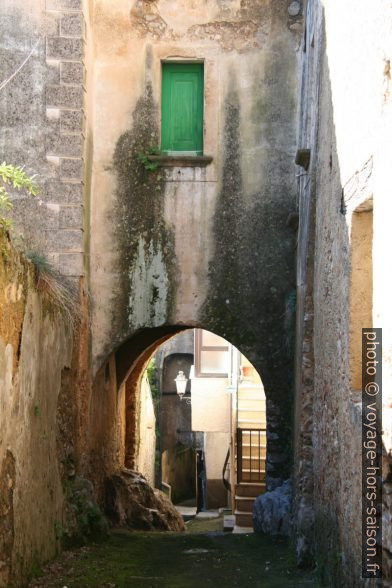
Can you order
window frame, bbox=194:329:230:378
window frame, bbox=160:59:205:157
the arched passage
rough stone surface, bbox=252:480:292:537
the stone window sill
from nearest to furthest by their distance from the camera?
rough stone surface, bbox=252:480:292:537
the stone window sill
window frame, bbox=160:59:205:157
the arched passage
window frame, bbox=194:329:230:378

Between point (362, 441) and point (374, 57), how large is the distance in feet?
6.94

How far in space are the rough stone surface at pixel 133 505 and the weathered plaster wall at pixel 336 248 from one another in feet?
10.6

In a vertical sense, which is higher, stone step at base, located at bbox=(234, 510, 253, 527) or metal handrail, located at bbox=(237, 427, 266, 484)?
metal handrail, located at bbox=(237, 427, 266, 484)

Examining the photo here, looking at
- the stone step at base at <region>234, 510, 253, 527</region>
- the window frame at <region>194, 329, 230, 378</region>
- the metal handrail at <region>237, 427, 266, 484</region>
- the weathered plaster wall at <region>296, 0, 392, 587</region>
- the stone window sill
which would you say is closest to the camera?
the weathered plaster wall at <region>296, 0, 392, 587</region>

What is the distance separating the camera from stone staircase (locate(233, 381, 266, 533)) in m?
14.4

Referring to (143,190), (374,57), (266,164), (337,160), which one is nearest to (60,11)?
(143,190)

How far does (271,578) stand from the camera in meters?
7.45

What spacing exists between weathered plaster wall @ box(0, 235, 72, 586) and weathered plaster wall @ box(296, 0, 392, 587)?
2.23m

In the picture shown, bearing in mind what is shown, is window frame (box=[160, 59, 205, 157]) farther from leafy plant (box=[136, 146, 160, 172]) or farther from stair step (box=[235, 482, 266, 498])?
stair step (box=[235, 482, 266, 498])

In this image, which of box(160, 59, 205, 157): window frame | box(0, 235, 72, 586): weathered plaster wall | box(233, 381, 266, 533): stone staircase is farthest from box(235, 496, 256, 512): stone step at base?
box(160, 59, 205, 157): window frame

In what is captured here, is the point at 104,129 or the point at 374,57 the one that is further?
the point at 104,129

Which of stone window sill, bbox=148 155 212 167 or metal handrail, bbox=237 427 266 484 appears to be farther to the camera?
metal handrail, bbox=237 427 266 484

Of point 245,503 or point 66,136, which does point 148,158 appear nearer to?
point 66,136

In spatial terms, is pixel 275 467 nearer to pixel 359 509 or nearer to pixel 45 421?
pixel 45 421
